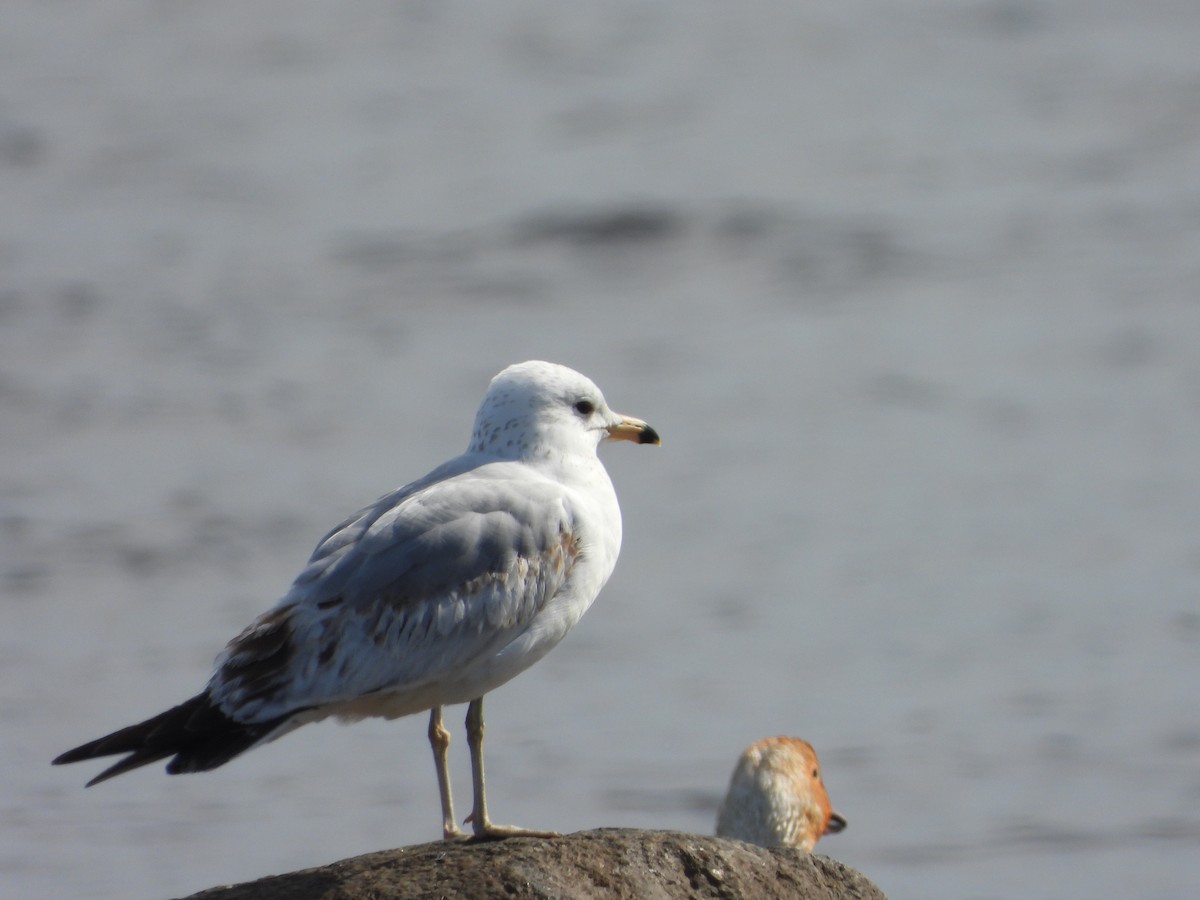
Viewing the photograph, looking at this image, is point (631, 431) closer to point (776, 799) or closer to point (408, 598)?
point (408, 598)

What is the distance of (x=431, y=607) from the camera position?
709 centimetres

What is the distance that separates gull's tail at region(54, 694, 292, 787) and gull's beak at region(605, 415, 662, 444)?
5.90 ft

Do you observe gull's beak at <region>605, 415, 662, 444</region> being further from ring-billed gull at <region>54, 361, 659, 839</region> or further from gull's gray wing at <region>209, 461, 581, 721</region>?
gull's gray wing at <region>209, 461, 581, 721</region>

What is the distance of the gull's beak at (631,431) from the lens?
26.1ft

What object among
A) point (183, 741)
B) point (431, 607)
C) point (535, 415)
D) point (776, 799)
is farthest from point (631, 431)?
point (776, 799)

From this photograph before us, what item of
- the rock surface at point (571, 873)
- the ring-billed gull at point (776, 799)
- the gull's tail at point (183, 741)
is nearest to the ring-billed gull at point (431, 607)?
the gull's tail at point (183, 741)

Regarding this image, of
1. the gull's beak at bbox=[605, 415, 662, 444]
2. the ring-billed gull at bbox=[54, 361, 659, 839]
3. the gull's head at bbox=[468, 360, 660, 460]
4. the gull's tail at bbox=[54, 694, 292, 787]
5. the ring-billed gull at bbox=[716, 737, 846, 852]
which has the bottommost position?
the gull's tail at bbox=[54, 694, 292, 787]

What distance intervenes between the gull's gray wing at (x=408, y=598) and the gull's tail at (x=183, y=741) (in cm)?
5

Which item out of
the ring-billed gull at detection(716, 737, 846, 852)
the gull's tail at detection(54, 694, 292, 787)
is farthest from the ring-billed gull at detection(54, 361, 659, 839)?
the ring-billed gull at detection(716, 737, 846, 852)

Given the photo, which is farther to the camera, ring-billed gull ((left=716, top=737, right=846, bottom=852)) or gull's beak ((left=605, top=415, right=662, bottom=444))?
ring-billed gull ((left=716, top=737, right=846, bottom=852))

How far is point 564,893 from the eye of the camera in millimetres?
6719

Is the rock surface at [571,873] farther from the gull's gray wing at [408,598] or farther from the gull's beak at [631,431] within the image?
the gull's beak at [631,431]

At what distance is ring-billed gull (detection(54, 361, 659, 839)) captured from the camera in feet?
22.4

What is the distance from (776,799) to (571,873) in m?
3.66
